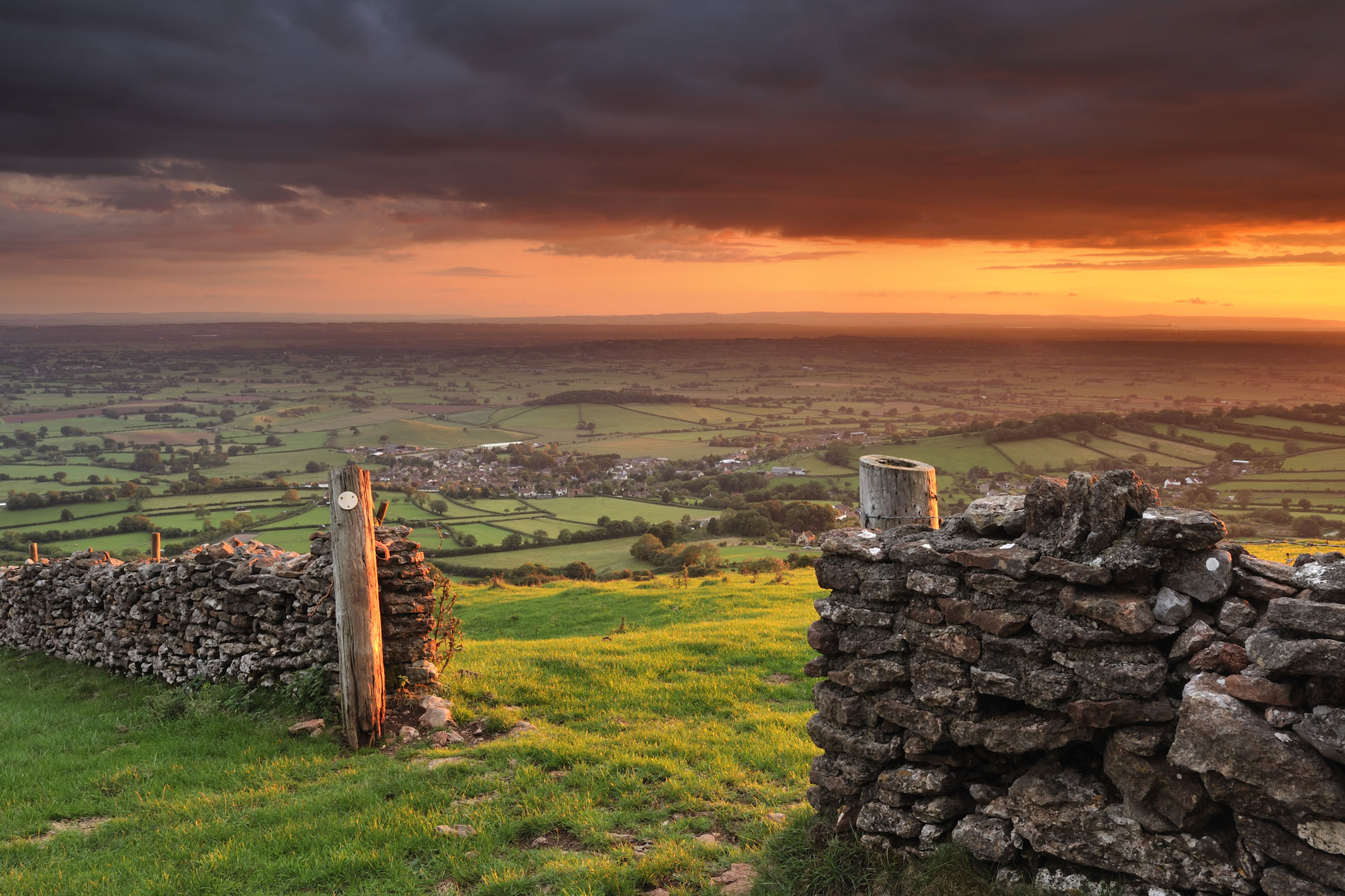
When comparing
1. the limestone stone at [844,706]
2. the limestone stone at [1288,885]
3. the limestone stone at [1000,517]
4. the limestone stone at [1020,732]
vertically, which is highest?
the limestone stone at [1000,517]

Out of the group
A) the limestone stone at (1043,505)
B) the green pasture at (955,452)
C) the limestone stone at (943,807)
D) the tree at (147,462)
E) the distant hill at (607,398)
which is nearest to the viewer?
the limestone stone at (1043,505)

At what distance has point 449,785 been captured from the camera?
8148 mm

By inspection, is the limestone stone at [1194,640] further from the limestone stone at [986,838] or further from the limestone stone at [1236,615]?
the limestone stone at [986,838]

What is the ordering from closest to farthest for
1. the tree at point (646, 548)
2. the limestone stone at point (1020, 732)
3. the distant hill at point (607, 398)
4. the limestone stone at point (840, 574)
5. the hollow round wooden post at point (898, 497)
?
1. the limestone stone at point (1020, 732)
2. the limestone stone at point (840, 574)
3. the hollow round wooden post at point (898, 497)
4. the tree at point (646, 548)
5. the distant hill at point (607, 398)

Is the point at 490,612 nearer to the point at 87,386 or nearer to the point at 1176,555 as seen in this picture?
the point at 1176,555

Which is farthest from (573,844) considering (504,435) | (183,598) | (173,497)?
(504,435)

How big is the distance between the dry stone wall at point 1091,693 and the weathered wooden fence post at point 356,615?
622 centimetres

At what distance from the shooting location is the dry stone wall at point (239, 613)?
35.2 feet

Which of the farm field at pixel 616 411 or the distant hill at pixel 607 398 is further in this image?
the distant hill at pixel 607 398

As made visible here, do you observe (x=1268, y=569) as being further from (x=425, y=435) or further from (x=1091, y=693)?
(x=425, y=435)

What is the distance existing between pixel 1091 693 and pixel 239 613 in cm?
1163

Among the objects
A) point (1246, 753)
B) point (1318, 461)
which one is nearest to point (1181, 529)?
point (1246, 753)

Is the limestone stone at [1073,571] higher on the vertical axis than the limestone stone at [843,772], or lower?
higher

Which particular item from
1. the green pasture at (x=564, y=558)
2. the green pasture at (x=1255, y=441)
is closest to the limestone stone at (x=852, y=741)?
the green pasture at (x=564, y=558)
